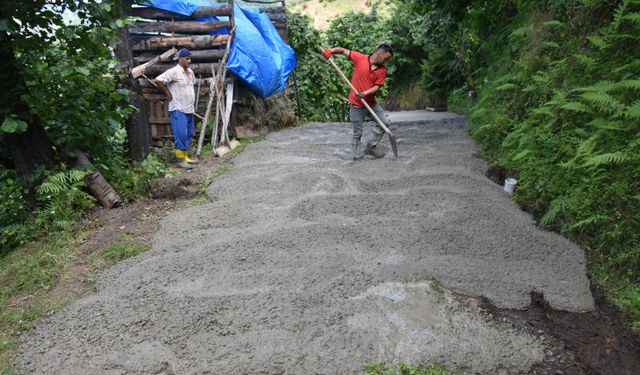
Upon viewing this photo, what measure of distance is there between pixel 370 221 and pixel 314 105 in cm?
967

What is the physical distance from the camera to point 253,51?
9414 millimetres

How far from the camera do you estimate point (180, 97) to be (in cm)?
730

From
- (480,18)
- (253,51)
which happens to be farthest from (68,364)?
(480,18)

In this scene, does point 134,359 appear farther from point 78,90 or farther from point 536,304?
point 78,90

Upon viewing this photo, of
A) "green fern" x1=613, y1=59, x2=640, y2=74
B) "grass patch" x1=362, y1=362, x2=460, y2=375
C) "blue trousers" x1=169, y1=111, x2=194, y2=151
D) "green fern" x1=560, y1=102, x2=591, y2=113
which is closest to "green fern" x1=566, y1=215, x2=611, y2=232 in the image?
"green fern" x1=560, y1=102, x2=591, y2=113

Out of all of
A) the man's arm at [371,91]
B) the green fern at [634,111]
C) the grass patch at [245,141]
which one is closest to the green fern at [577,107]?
the green fern at [634,111]

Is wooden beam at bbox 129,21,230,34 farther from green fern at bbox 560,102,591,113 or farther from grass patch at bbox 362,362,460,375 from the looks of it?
grass patch at bbox 362,362,460,375

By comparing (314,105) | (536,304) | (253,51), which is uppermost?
(253,51)

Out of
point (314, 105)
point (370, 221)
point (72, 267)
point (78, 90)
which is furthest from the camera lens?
point (314, 105)

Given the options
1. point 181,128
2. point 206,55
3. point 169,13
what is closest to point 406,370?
point 181,128

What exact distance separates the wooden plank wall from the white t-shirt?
171 cm

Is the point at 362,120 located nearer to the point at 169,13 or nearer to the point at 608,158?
the point at 608,158

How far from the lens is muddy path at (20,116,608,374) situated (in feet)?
8.64

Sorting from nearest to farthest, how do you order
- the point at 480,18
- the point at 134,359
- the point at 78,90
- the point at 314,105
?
the point at 134,359 → the point at 78,90 → the point at 480,18 → the point at 314,105
